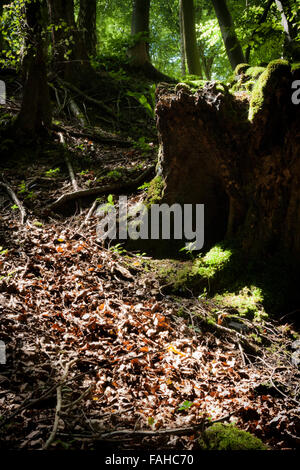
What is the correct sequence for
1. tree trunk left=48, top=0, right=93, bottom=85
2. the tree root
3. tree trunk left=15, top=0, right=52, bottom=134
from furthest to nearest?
the tree root
tree trunk left=48, top=0, right=93, bottom=85
tree trunk left=15, top=0, right=52, bottom=134

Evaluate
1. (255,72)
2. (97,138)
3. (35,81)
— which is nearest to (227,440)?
(255,72)

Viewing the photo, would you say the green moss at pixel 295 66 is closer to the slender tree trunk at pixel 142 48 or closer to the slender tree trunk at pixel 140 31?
the slender tree trunk at pixel 142 48

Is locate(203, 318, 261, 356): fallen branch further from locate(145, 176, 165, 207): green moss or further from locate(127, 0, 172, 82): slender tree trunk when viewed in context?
locate(127, 0, 172, 82): slender tree trunk

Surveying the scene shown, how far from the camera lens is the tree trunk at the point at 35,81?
21.1ft

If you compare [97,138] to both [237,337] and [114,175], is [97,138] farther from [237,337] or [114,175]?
[237,337]

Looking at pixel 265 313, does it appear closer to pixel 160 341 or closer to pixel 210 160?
pixel 160 341

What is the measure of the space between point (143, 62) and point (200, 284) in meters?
10.6

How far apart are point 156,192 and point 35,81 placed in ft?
14.0

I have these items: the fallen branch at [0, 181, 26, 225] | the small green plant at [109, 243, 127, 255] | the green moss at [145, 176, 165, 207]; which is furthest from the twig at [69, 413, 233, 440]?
the fallen branch at [0, 181, 26, 225]

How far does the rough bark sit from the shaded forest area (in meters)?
0.02

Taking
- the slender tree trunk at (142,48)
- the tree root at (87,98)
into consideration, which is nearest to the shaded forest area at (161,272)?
the tree root at (87,98)

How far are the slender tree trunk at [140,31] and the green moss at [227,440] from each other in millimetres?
12715

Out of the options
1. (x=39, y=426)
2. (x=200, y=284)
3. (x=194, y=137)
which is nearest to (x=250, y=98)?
(x=194, y=137)

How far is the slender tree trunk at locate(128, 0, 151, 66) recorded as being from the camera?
12009 millimetres
